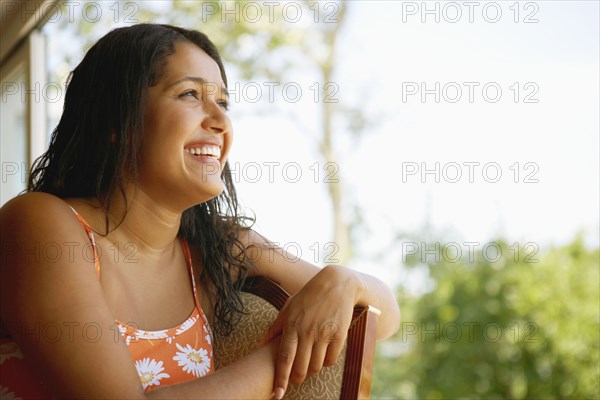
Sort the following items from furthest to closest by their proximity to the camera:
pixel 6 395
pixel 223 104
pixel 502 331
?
pixel 502 331, pixel 223 104, pixel 6 395

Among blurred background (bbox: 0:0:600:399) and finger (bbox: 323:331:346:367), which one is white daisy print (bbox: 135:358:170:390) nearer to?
finger (bbox: 323:331:346:367)

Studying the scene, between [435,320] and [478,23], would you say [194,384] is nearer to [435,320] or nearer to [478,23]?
[435,320]

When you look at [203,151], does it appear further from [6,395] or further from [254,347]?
[6,395]

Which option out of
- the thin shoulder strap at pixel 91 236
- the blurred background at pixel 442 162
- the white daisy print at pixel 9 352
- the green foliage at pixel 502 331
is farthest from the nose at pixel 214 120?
the green foliage at pixel 502 331

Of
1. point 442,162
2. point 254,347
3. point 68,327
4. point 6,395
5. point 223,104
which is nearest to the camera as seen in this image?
point 68,327

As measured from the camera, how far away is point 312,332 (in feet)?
3.66

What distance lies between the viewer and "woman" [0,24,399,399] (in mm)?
1094

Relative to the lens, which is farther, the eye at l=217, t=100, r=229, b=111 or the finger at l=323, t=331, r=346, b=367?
the eye at l=217, t=100, r=229, b=111

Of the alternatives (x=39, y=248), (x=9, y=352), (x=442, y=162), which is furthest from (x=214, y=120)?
(x=442, y=162)

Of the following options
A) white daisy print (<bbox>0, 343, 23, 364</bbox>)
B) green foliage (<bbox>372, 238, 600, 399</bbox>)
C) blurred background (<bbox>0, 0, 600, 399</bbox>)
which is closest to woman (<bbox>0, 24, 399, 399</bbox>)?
white daisy print (<bbox>0, 343, 23, 364</bbox>)

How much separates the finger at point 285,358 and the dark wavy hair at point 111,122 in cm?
27

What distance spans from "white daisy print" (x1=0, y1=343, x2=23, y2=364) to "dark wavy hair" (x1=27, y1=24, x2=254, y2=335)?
26cm

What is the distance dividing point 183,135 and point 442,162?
18.8ft

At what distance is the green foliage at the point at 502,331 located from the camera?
565 cm
